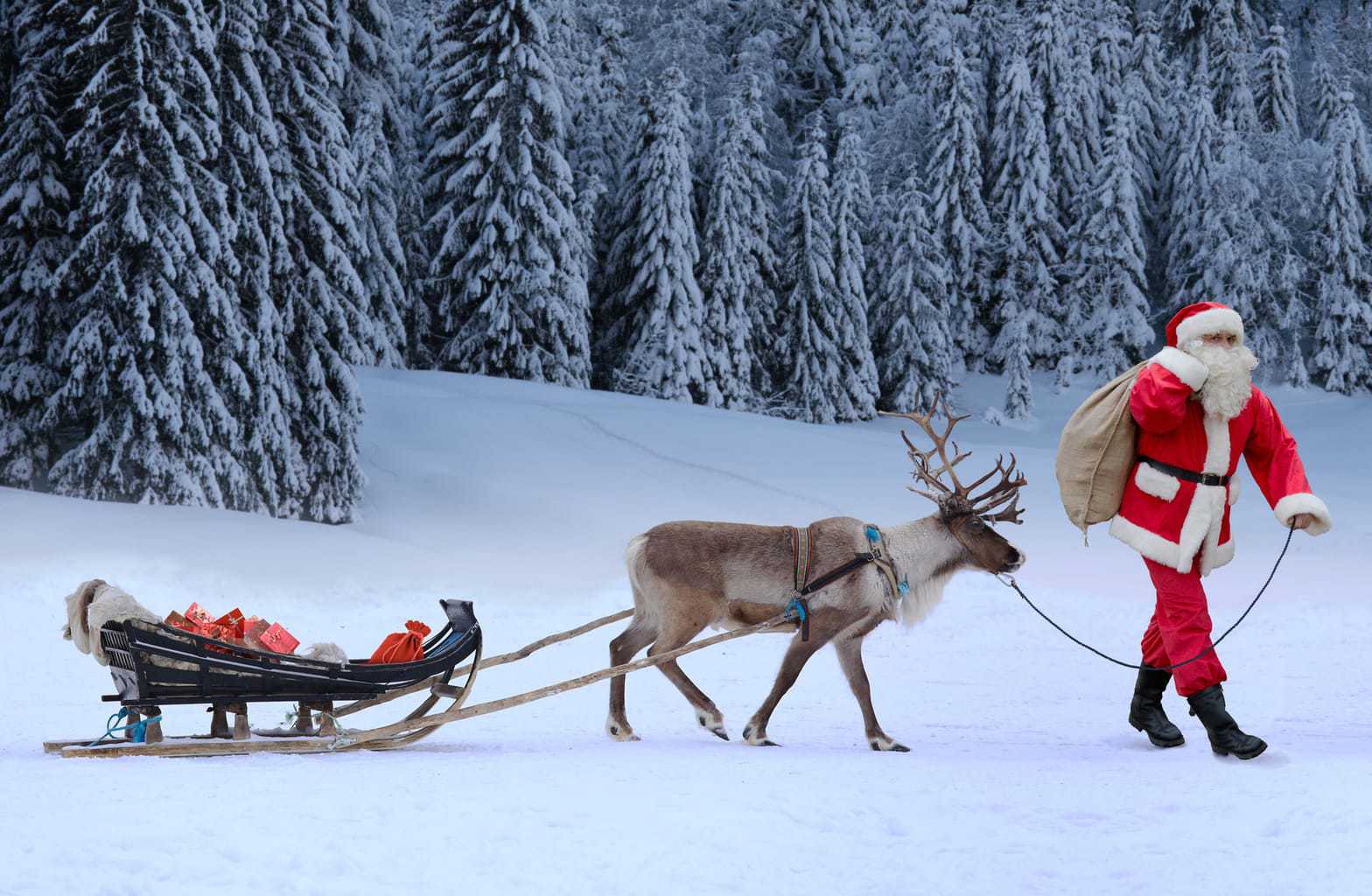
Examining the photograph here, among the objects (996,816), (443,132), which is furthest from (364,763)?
(443,132)

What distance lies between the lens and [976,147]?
35750 mm

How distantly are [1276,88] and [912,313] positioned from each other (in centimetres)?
1481

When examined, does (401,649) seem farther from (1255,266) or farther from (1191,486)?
(1255,266)

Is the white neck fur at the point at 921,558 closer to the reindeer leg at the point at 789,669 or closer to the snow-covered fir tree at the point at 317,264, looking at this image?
the reindeer leg at the point at 789,669

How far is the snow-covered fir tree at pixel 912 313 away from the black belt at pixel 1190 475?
85.7ft

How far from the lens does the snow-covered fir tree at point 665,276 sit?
27.6m

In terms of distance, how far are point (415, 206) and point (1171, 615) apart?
26500mm

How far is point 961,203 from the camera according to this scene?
36.0m

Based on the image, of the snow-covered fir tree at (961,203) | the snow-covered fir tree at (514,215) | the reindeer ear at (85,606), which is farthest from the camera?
the snow-covered fir tree at (961,203)

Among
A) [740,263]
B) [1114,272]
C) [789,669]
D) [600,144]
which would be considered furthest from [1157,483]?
[1114,272]

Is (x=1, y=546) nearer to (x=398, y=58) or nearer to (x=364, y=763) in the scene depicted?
(x=364, y=763)

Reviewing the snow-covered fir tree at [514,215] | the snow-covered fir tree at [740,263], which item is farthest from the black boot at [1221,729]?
the snow-covered fir tree at [740,263]

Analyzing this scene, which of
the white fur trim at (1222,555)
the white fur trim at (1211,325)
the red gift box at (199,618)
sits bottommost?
the red gift box at (199,618)

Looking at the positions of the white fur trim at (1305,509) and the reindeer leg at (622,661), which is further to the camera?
the reindeer leg at (622,661)
